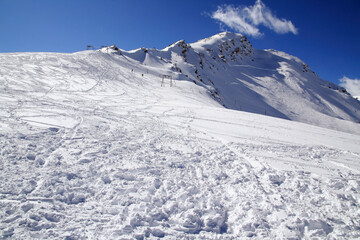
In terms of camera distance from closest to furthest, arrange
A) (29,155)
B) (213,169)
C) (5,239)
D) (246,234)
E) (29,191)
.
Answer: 1. (5,239)
2. (246,234)
3. (29,191)
4. (29,155)
5. (213,169)

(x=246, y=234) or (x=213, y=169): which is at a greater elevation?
(x=213, y=169)

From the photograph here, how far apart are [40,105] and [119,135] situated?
16.1ft

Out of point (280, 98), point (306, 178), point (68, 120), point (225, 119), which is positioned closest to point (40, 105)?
point (68, 120)

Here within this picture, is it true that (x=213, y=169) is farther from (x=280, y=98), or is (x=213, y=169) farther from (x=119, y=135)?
(x=280, y=98)

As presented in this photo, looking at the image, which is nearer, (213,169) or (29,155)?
(29,155)

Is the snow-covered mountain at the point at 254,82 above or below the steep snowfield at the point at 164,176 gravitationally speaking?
above

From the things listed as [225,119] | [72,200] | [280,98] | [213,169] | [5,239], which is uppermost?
[280,98]

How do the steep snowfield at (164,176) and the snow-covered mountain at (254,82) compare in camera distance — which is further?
the snow-covered mountain at (254,82)

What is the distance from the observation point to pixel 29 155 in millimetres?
4602

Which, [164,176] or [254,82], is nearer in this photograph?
[164,176]

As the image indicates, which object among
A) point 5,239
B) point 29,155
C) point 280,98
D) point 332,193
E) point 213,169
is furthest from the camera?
point 280,98

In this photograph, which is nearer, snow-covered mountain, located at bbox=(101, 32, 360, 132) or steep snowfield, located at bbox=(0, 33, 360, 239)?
steep snowfield, located at bbox=(0, 33, 360, 239)

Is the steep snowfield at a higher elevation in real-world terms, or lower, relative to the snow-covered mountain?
lower

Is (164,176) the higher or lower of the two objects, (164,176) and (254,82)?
the lower
